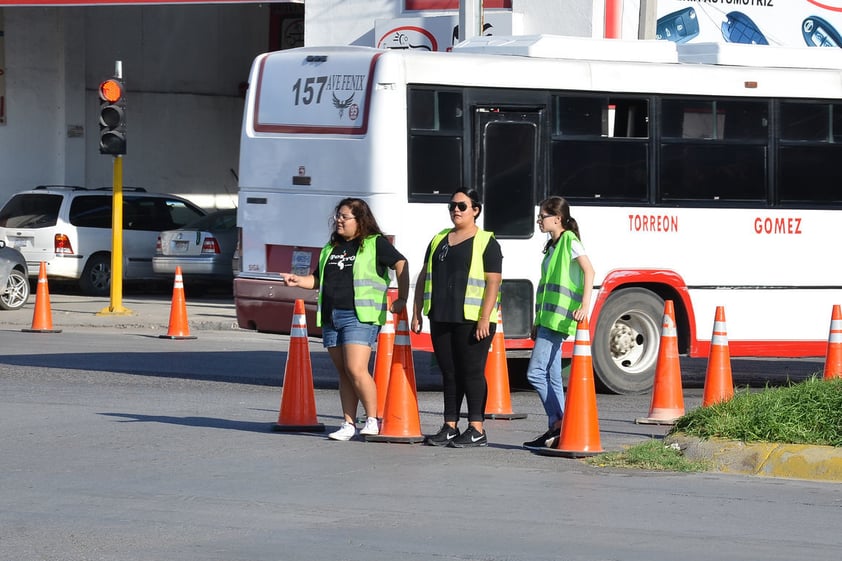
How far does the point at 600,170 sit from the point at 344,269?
4.45 metres

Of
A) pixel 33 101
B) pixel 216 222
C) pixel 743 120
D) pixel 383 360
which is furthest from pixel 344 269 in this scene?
pixel 33 101

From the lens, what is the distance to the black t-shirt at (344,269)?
10711 millimetres

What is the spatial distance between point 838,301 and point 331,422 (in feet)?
18.9

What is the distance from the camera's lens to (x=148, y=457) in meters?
10.0

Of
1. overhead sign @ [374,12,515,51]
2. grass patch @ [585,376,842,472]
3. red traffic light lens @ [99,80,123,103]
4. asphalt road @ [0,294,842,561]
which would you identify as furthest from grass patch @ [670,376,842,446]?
overhead sign @ [374,12,515,51]

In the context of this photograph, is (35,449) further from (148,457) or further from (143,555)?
(143,555)

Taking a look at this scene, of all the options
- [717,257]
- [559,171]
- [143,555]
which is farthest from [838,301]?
[143,555]

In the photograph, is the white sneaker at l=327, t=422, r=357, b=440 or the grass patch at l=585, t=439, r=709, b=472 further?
the white sneaker at l=327, t=422, r=357, b=440

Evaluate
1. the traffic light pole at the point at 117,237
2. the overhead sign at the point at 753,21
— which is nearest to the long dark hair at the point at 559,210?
the traffic light pole at the point at 117,237

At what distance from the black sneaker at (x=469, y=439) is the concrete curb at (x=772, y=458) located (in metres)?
1.43

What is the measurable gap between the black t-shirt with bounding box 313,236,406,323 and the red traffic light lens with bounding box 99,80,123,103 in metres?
11.1

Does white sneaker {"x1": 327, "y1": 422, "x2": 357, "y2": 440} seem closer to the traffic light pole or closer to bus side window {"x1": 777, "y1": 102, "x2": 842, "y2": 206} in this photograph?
bus side window {"x1": 777, "y1": 102, "x2": 842, "y2": 206}

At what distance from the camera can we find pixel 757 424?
10117 mm

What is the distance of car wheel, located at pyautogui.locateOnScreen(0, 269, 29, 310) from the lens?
73.2 ft
